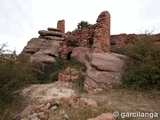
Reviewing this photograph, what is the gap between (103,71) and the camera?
30.1 feet

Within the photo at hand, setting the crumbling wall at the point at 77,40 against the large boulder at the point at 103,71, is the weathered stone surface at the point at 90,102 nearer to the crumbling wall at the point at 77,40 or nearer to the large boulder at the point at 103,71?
the large boulder at the point at 103,71

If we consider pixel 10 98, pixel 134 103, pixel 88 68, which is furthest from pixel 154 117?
pixel 10 98

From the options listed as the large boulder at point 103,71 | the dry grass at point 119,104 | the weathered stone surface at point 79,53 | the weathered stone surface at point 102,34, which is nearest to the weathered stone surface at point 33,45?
the weathered stone surface at point 79,53

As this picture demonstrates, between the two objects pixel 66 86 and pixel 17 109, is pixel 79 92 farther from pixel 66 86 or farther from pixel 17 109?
pixel 17 109

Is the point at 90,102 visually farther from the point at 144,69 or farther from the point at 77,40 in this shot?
the point at 77,40

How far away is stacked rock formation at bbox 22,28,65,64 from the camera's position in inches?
503

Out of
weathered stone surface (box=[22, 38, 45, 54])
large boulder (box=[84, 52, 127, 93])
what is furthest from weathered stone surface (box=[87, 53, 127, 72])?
weathered stone surface (box=[22, 38, 45, 54])

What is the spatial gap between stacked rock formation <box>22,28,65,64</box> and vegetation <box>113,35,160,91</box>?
5307mm

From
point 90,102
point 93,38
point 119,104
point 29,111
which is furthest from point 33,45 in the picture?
point 119,104

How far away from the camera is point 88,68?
31.2 ft

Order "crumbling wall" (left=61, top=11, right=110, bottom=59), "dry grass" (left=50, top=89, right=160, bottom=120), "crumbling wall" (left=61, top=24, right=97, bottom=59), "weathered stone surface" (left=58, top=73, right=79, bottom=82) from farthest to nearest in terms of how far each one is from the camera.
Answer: "crumbling wall" (left=61, top=24, right=97, bottom=59) < "crumbling wall" (left=61, top=11, right=110, bottom=59) < "weathered stone surface" (left=58, top=73, right=79, bottom=82) < "dry grass" (left=50, top=89, right=160, bottom=120)

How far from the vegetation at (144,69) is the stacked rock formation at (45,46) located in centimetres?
531

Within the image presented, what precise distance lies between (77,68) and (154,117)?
625 cm

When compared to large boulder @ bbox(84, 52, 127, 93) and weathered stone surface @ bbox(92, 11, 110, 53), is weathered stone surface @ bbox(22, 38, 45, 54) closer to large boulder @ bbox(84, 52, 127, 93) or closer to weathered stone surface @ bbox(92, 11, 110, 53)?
weathered stone surface @ bbox(92, 11, 110, 53)
